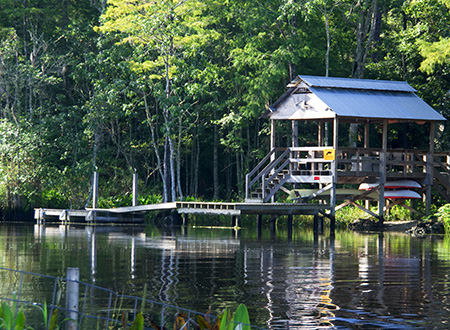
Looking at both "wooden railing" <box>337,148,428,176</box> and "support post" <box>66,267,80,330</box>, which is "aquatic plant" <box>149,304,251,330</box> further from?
"wooden railing" <box>337,148,428,176</box>

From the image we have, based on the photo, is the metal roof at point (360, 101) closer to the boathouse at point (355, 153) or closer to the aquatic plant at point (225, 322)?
the boathouse at point (355, 153)

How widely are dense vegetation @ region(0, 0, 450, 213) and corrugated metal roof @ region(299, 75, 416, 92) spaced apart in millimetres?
1598

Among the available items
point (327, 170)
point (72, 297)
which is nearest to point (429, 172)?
point (327, 170)

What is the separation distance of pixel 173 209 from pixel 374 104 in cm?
991

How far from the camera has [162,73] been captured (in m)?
36.6

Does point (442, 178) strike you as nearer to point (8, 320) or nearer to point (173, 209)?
point (173, 209)

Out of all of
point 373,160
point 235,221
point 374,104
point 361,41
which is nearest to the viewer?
point 373,160

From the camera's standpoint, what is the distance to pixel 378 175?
3022 cm

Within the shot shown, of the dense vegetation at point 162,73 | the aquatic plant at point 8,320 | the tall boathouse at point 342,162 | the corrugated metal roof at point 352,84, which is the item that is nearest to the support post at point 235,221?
the tall boathouse at point 342,162

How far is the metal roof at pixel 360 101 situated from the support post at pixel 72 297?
2213 centimetres

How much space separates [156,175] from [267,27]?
11.4 meters

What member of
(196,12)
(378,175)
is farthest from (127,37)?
(378,175)

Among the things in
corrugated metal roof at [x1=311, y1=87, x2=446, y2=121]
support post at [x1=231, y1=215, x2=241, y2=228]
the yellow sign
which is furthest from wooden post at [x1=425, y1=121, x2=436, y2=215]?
support post at [x1=231, y1=215, x2=241, y2=228]

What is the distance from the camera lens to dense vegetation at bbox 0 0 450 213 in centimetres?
3506
